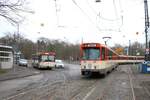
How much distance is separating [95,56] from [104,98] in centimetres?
1528

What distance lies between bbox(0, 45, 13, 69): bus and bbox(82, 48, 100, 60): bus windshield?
70.3 feet

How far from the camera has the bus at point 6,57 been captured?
5041 centimetres

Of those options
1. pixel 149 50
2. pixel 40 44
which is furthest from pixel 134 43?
pixel 149 50

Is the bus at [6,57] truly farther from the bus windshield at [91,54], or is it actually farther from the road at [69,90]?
the road at [69,90]

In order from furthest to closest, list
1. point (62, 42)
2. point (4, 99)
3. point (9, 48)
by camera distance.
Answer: point (62, 42) < point (9, 48) < point (4, 99)

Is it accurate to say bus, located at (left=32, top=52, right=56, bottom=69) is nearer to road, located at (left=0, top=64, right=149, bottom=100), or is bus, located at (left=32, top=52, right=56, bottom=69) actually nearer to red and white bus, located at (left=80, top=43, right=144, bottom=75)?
red and white bus, located at (left=80, top=43, right=144, bottom=75)

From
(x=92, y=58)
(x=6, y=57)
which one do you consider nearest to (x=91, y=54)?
(x=92, y=58)

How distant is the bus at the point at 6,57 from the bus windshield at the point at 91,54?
21.4 metres

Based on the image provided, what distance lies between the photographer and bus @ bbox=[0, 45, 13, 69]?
165 feet

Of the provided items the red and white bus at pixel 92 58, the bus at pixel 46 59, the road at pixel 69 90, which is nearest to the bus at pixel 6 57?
the bus at pixel 46 59

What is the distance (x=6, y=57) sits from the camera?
2047 inches

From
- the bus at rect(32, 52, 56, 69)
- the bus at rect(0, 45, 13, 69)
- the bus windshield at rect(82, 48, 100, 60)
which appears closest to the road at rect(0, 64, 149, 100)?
the bus windshield at rect(82, 48, 100, 60)

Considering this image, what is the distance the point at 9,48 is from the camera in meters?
53.3

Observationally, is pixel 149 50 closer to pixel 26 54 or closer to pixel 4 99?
pixel 4 99
